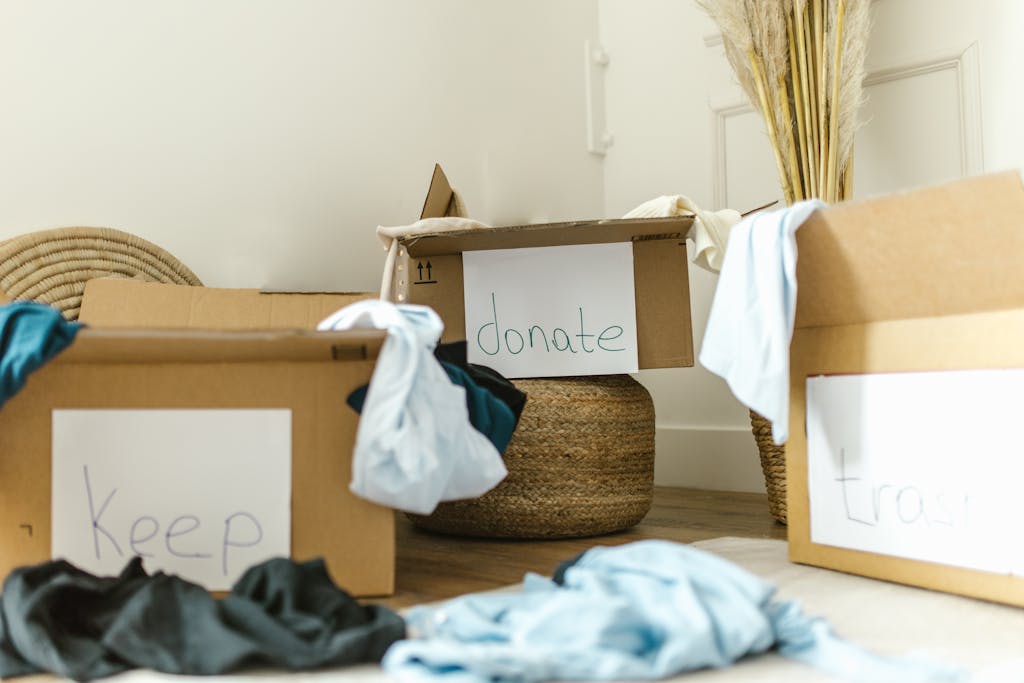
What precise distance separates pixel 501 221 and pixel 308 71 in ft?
1.67

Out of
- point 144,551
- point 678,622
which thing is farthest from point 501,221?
point 678,622

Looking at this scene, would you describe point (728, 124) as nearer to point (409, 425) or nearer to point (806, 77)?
point (806, 77)

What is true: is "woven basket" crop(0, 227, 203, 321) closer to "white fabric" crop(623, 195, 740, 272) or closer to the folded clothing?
the folded clothing

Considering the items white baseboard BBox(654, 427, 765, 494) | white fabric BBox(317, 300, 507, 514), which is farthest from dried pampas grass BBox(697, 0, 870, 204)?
white fabric BBox(317, 300, 507, 514)

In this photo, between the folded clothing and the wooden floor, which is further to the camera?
the wooden floor

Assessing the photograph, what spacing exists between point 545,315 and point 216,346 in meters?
0.57

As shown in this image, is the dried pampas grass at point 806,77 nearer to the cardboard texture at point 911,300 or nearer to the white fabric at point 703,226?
the white fabric at point 703,226

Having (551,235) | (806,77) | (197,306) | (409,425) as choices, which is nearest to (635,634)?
(409,425)

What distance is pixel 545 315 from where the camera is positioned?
131 centimetres

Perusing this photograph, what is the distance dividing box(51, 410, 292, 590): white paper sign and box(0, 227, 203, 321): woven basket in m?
0.41

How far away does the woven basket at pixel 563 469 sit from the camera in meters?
1.28

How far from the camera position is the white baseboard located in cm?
179

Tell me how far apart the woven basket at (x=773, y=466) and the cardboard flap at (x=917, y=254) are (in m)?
0.41

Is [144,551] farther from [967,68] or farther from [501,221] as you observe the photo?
[967,68]
